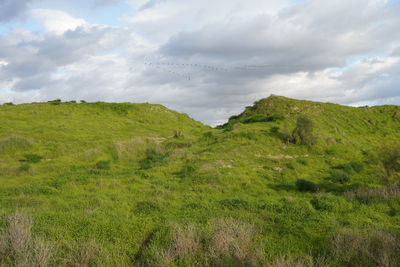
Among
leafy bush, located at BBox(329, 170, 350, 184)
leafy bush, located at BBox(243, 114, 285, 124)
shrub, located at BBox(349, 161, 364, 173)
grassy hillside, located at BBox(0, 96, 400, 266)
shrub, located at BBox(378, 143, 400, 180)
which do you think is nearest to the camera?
grassy hillside, located at BBox(0, 96, 400, 266)

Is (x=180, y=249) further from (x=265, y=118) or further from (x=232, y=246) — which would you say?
(x=265, y=118)

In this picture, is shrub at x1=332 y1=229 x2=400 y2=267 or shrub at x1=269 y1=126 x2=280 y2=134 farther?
shrub at x1=269 y1=126 x2=280 y2=134

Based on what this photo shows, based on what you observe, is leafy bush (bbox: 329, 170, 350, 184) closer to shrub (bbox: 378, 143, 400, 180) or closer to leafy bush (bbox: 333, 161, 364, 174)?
leafy bush (bbox: 333, 161, 364, 174)

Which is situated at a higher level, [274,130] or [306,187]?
[274,130]

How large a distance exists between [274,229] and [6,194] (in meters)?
11.6

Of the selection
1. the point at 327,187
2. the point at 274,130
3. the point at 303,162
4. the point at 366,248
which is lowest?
the point at 327,187

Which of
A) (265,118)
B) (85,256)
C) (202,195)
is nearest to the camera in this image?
(85,256)

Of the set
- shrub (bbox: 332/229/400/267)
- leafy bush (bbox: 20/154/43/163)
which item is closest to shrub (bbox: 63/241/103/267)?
shrub (bbox: 332/229/400/267)

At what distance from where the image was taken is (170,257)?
21.0 ft

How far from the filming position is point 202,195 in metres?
13.0

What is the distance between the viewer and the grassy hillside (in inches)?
259

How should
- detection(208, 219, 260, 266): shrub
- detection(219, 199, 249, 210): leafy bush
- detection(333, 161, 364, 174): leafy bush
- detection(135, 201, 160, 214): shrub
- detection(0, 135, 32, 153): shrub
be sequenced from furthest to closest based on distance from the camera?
detection(0, 135, 32, 153): shrub, detection(333, 161, 364, 174): leafy bush, detection(219, 199, 249, 210): leafy bush, detection(135, 201, 160, 214): shrub, detection(208, 219, 260, 266): shrub

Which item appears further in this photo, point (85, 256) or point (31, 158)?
point (31, 158)

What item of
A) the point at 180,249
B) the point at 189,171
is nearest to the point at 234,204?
the point at 180,249
